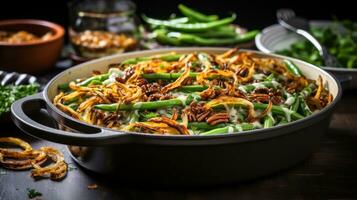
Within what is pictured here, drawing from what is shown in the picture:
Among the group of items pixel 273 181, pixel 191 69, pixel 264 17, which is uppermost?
pixel 191 69

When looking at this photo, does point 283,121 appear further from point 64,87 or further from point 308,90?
point 64,87

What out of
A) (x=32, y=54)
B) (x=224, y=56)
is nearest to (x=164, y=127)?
(x=224, y=56)

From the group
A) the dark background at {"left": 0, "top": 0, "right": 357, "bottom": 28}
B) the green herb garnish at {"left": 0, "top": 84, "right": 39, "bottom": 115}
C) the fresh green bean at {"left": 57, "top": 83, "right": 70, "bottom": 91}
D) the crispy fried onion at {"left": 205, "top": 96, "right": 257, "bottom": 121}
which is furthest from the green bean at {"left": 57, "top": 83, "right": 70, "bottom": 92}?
the dark background at {"left": 0, "top": 0, "right": 357, "bottom": 28}

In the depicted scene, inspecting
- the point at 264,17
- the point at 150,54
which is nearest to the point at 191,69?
the point at 150,54

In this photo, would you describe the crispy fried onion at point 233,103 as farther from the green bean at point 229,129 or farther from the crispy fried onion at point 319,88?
the crispy fried onion at point 319,88

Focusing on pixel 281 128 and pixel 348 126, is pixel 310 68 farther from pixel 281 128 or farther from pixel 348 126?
pixel 281 128

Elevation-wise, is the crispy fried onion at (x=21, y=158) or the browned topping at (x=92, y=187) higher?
the browned topping at (x=92, y=187)

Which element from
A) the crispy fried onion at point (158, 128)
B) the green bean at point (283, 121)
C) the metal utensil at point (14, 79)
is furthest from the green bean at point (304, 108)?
the metal utensil at point (14, 79)
